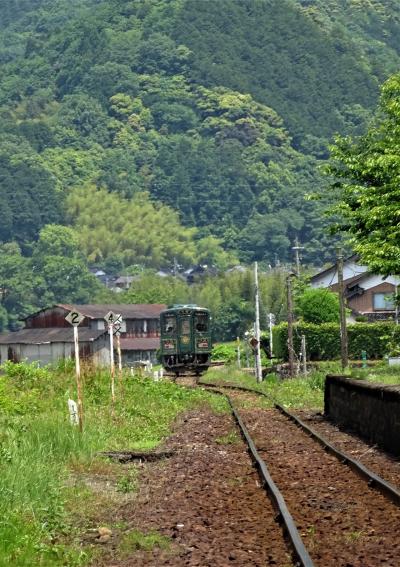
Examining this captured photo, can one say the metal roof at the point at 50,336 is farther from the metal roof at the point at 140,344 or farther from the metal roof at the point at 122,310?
the metal roof at the point at 140,344

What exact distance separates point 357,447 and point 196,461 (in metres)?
3.18

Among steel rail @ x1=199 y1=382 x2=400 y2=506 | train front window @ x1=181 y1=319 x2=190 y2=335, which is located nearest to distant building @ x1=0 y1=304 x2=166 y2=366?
train front window @ x1=181 y1=319 x2=190 y2=335

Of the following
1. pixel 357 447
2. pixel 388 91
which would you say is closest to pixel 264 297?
pixel 388 91

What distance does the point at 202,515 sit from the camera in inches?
470

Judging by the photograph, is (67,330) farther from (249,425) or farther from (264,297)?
(249,425)

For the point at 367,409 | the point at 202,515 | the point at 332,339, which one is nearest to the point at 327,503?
the point at 202,515

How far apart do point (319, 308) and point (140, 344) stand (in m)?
43.2

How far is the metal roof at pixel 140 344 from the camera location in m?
112

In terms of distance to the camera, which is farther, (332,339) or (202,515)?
(332,339)

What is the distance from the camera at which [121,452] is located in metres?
17.9

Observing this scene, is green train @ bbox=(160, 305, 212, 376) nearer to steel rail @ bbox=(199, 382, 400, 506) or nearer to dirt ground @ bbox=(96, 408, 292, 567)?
steel rail @ bbox=(199, 382, 400, 506)

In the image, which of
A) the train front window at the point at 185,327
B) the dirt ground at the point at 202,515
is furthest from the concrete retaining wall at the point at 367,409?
the train front window at the point at 185,327

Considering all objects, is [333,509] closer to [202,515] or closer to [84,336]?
[202,515]

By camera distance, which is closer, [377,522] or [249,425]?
[377,522]
